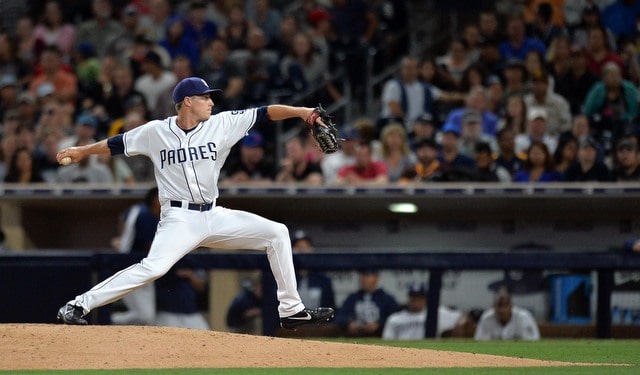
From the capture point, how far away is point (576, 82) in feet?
43.3

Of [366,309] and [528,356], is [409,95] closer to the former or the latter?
[366,309]

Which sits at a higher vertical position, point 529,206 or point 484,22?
point 484,22

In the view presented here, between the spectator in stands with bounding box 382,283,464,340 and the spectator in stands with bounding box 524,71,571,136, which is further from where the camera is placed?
the spectator in stands with bounding box 524,71,571,136

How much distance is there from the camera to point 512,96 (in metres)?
12.8

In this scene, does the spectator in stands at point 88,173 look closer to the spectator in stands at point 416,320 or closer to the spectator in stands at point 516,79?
the spectator in stands at point 416,320

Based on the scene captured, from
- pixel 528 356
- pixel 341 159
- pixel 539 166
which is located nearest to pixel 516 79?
pixel 539 166

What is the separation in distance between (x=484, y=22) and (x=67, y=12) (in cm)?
573

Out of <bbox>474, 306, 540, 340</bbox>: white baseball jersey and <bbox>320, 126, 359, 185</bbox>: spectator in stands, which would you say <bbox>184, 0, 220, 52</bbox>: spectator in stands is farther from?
<bbox>474, 306, 540, 340</bbox>: white baseball jersey

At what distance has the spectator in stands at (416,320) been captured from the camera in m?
10.2

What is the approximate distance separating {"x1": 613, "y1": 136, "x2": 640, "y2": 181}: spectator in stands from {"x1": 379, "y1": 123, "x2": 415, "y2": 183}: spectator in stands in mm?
1918

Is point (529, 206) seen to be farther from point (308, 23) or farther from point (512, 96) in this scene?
point (308, 23)

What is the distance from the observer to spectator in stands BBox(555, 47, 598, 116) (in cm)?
1315

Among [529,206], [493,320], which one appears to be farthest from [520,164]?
[493,320]

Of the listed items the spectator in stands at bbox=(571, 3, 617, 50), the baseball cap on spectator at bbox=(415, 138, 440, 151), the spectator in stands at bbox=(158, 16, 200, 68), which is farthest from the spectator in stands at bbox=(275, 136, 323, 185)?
the spectator in stands at bbox=(571, 3, 617, 50)
